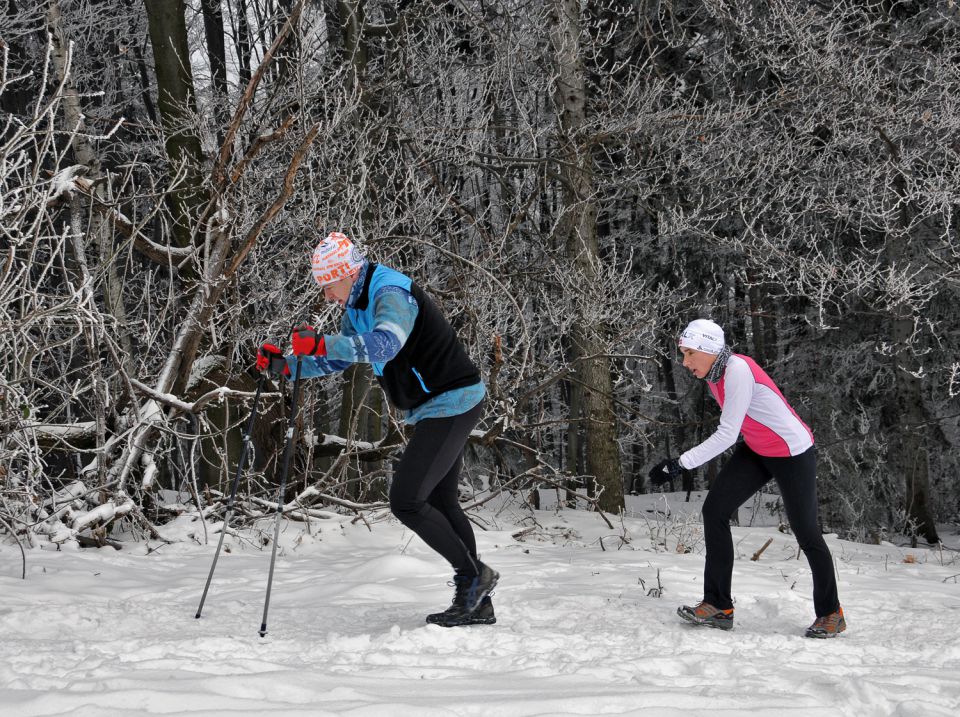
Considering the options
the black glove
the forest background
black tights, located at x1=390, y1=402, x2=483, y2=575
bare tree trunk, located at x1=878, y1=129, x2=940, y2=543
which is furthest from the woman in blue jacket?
bare tree trunk, located at x1=878, y1=129, x2=940, y2=543

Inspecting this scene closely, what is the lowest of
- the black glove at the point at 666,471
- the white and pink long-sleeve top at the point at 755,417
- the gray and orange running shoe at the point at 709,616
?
the gray and orange running shoe at the point at 709,616

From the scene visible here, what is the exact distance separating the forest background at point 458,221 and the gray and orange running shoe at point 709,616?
3558 mm

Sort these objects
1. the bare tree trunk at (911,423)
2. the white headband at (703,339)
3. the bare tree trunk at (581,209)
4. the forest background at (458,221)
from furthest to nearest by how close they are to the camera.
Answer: the bare tree trunk at (911,423) → the bare tree trunk at (581,209) → the forest background at (458,221) → the white headband at (703,339)

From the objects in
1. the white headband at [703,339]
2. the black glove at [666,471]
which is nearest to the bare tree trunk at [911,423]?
the white headband at [703,339]

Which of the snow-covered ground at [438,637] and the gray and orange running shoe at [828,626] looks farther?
the gray and orange running shoe at [828,626]

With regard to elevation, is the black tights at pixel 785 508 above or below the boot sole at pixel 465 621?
above

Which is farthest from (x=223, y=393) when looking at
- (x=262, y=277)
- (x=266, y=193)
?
(x=266, y=193)

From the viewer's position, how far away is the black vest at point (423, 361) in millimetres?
4152

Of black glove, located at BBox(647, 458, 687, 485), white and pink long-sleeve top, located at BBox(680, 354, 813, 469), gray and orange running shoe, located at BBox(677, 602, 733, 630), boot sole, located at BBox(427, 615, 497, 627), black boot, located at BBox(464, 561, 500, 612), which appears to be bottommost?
gray and orange running shoe, located at BBox(677, 602, 733, 630)

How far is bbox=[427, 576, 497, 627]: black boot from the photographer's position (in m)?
4.22

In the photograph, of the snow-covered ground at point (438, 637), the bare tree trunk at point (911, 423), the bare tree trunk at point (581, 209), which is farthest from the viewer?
the bare tree trunk at point (911, 423)

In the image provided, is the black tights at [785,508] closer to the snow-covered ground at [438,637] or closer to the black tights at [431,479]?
the snow-covered ground at [438,637]

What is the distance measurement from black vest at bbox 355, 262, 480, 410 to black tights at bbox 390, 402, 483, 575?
141 mm

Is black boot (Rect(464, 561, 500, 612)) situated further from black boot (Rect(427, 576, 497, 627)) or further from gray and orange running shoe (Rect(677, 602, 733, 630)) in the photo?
gray and orange running shoe (Rect(677, 602, 733, 630))
